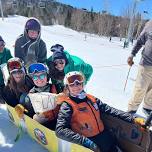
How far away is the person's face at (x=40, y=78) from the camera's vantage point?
3.22m

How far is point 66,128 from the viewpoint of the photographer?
2.69 meters

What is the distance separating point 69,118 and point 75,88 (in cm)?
30

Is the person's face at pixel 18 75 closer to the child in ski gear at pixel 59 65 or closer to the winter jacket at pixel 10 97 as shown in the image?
the winter jacket at pixel 10 97

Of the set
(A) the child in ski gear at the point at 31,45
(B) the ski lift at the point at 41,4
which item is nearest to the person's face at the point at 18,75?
(A) the child in ski gear at the point at 31,45

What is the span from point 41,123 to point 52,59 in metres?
1.05

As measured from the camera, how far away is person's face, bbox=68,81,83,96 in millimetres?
2877

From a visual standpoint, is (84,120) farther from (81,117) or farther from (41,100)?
(41,100)

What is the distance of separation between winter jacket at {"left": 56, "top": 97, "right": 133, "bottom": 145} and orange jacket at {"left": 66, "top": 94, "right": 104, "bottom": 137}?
0.03 meters

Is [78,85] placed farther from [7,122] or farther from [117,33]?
[117,33]

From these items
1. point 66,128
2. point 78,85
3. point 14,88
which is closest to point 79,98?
point 78,85

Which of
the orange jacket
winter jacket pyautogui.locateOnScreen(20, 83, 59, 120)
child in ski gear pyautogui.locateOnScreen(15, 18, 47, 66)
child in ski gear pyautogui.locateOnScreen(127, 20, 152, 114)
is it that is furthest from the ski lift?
the orange jacket

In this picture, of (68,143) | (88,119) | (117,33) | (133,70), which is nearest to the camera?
(68,143)

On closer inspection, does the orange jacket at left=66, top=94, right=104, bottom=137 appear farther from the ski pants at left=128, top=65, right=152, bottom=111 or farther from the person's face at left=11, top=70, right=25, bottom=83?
the ski pants at left=128, top=65, right=152, bottom=111

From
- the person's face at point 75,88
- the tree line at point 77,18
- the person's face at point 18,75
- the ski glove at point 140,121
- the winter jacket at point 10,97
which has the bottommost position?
the tree line at point 77,18
